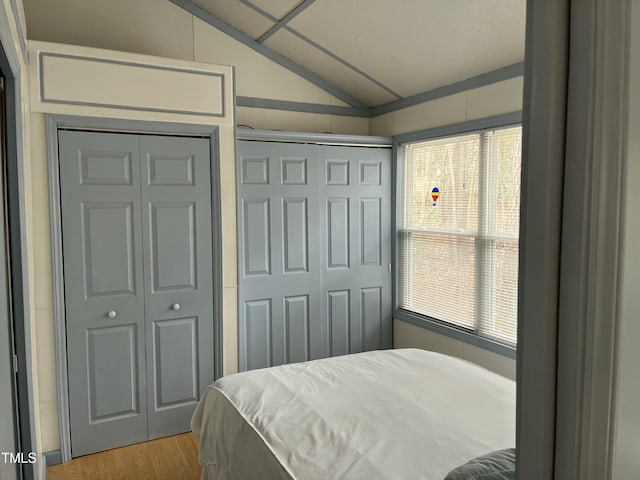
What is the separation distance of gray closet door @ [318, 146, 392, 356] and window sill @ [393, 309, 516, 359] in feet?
0.66

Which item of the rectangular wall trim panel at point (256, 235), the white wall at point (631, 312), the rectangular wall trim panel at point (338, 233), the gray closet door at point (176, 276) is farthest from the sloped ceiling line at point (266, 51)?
the white wall at point (631, 312)

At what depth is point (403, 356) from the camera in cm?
273

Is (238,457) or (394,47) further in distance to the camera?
(394,47)

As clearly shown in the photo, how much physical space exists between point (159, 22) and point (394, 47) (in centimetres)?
172

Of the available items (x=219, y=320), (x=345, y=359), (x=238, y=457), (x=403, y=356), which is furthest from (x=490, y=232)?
(x=238, y=457)

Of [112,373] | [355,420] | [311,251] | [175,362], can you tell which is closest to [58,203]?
[112,373]

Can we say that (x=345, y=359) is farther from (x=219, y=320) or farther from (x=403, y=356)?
(x=219, y=320)

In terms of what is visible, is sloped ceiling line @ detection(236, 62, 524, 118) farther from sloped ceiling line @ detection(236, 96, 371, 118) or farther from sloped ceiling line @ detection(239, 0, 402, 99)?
sloped ceiling line @ detection(239, 0, 402, 99)

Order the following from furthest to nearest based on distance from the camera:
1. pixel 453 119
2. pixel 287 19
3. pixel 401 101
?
pixel 401 101
pixel 453 119
pixel 287 19

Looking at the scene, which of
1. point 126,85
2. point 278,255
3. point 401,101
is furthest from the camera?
point 401,101

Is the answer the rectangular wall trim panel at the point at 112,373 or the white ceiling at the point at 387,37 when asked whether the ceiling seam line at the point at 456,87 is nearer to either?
the white ceiling at the point at 387,37

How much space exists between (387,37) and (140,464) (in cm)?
316

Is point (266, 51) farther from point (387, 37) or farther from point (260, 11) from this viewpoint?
point (387, 37)

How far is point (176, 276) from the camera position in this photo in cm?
321
